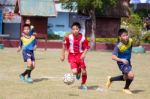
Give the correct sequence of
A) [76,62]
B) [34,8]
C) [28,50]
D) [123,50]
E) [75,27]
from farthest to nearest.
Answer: [34,8], [28,50], [76,62], [75,27], [123,50]

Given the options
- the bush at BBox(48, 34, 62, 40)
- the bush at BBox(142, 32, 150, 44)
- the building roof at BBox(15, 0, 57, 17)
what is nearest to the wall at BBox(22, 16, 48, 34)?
the bush at BBox(48, 34, 62, 40)

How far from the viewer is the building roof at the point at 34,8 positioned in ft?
113

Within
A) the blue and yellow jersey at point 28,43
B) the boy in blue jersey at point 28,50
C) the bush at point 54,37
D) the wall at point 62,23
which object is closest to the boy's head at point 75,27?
the boy in blue jersey at point 28,50

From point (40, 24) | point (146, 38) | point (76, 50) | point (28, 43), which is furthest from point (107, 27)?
point (76, 50)

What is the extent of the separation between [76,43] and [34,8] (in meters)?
23.0

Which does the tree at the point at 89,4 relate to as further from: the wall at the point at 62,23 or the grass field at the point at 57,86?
the grass field at the point at 57,86

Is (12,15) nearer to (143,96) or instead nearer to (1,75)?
(1,75)

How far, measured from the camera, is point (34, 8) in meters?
34.6

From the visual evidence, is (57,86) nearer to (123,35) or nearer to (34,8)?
(123,35)

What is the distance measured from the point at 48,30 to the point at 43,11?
4762mm

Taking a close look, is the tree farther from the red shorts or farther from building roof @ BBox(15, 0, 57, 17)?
the red shorts

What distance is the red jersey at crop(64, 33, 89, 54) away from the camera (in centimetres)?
1186

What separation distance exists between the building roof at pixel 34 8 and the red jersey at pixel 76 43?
22.7 metres

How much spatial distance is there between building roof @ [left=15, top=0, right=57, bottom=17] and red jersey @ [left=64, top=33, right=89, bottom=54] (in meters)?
22.7
